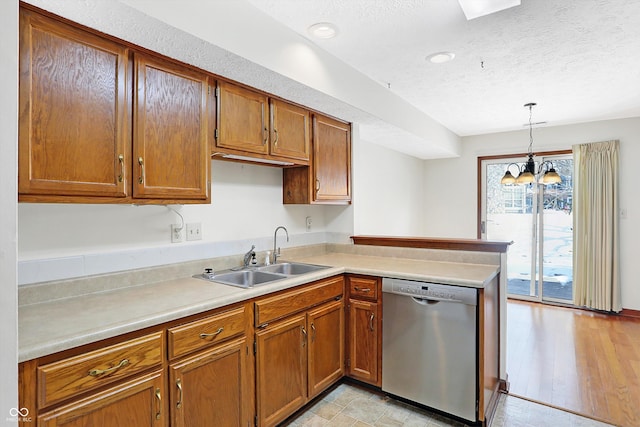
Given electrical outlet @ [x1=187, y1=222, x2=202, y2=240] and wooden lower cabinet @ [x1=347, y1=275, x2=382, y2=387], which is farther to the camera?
wooden lower cabinet @ [x1=347, y1=275, x2=382, y2=387]

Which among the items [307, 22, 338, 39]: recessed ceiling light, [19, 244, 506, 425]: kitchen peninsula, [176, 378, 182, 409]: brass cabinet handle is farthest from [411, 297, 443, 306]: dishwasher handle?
[307, 22, 338, 39]: recessed ceiling light

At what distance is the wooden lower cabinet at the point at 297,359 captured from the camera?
78.2 inches

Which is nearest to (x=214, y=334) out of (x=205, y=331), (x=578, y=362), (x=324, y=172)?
(x=205, y=331)

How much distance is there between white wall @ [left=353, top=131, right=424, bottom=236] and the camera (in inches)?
172

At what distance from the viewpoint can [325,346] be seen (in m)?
2.45

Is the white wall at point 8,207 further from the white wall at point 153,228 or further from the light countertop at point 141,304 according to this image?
the white wall at point 153,228

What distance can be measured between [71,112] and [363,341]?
2.24 m

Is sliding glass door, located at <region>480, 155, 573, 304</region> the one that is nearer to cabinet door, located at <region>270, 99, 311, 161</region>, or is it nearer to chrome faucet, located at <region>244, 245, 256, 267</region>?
cabinet door, located at <region>270, 99, 311, 161</region>

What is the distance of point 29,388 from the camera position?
1.13m

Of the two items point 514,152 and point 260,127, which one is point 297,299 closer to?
point 260,127

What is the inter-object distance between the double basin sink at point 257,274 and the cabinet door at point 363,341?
0.43m

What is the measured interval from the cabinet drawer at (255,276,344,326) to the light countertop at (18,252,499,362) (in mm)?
61

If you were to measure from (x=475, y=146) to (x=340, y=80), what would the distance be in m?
3.56

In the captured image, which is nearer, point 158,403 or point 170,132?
point 158,403
